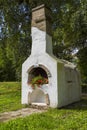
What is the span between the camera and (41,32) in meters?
10.7

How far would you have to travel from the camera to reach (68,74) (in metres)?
11.5

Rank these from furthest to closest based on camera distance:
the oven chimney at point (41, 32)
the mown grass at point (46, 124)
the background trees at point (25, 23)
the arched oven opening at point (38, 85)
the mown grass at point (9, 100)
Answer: the background trees at point (25, 23) < the oven chimney at point (41, 32) < the arched oven opening at point (38, 85) < the mown grass at point (9, 100) < the mown grass at point (46, 124)

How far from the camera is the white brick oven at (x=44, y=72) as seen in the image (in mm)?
9984

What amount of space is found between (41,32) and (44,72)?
76.9 inches

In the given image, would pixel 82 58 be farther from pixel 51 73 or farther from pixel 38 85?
pixel 51 73

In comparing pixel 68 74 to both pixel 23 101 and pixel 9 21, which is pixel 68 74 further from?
pixel 9 21

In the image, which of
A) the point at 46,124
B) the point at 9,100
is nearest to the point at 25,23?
the point at 9,100

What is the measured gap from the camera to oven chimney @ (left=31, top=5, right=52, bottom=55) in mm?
10531

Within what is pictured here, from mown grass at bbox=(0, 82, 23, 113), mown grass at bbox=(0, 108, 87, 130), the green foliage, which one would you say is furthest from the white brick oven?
the green foliage

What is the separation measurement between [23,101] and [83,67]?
9.88m

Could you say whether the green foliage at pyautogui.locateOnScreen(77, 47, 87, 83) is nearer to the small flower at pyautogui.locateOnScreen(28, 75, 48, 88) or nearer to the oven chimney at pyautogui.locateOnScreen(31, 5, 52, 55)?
the oven chimney at pyautogui.locateOnScreen(31, 5, 52, 55)

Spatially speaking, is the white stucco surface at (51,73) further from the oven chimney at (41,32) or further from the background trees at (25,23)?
the background trees at (25,23)

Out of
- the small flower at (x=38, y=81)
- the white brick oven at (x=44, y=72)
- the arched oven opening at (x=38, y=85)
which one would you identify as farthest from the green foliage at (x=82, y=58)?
the small flower at (x=38, y=81)

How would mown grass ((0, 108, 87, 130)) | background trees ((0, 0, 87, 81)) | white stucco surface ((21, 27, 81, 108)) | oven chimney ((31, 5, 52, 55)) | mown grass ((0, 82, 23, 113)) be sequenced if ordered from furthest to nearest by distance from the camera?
background trees ((0, 0, 87, 81)) → oven chimney ((31, 5, 52, 55)) → mown grass ((0, 82, 23, 113)) → white stucco surface ((21, 27, 81, 108)) → mown grass ((0, 108, 87, 130))
